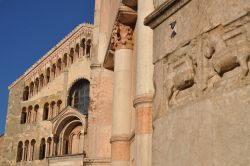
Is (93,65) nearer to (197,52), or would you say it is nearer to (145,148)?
(145,148)

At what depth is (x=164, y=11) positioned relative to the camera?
5.93 meters

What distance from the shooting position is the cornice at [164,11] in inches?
225

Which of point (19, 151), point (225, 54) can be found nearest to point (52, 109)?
point (19, 151)

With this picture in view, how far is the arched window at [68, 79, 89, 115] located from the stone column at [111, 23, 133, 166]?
2308 centimetres

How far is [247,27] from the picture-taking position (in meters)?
4.67

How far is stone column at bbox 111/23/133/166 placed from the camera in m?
11.1

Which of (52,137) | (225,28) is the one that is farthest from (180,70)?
(52,137)

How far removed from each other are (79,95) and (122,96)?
24224 millimetres

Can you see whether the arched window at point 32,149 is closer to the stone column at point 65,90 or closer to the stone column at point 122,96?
the stone column at point 65,90

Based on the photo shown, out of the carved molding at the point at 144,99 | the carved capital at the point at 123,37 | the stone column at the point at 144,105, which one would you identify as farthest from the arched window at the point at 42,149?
the carved molding at the point at 144,99

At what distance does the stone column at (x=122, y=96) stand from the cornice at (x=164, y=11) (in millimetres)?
5219

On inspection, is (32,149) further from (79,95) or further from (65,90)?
(79,95)

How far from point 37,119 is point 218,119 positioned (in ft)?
105

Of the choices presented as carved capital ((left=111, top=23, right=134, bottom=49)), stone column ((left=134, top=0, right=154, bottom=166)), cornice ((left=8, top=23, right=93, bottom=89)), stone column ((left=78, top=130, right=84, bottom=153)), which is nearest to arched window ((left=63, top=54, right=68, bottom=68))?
cornice ((left=8, top=23, right=93, bottom=89))
